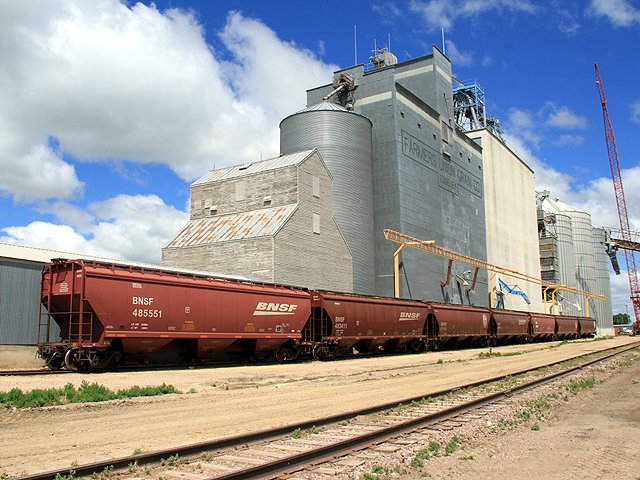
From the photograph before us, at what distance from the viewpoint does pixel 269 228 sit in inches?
1832

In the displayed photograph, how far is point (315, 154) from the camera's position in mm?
52906

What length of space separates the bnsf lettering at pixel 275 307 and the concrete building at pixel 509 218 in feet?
204

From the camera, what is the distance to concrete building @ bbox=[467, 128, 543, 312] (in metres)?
90.8

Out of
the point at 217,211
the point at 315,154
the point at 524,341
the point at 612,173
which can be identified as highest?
the point at 612,173

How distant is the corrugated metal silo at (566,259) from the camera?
12469 cm

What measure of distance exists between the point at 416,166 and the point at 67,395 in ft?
189

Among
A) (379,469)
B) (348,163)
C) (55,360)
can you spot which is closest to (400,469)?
(379,469)

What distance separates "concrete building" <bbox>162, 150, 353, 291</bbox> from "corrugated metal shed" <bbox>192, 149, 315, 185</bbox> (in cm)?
13

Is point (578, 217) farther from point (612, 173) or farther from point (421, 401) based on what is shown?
point (421, 401)

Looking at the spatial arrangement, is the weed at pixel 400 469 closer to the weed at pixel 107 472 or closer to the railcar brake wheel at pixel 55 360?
the weed at pixel 107 472

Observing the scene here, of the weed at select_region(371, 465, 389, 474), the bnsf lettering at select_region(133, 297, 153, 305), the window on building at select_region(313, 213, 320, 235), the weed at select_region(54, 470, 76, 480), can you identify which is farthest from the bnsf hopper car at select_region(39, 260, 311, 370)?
the window on building at select_region(313, 213, 320, 235)

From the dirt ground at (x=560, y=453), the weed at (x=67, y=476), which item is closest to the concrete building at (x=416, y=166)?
the dirt ground at (x=560, y=453)

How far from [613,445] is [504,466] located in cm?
291

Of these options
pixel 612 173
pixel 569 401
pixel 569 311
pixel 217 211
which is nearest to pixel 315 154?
pixel 217 211
